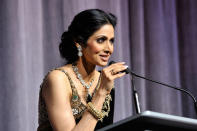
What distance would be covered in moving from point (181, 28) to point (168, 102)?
0.61 m

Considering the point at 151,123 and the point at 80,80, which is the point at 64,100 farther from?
the point at 151,123

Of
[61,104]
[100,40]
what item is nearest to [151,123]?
[61,104]

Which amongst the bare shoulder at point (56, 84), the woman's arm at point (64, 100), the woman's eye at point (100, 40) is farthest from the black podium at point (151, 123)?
the woman's eye at point (100, 40)

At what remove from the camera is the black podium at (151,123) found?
0.77 m

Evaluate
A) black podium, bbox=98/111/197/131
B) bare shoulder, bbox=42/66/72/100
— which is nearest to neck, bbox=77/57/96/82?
bare shoulder, bbox=42/66/72/100

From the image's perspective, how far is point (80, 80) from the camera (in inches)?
63.2

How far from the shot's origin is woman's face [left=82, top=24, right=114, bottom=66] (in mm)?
1509

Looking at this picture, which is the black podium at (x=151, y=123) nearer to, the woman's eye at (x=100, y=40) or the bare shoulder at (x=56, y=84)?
the bare shoulder at (x=56, y=84)

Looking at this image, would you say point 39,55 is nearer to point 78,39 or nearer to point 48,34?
point 48,34

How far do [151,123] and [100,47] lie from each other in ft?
2.51

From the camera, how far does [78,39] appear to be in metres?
1.58

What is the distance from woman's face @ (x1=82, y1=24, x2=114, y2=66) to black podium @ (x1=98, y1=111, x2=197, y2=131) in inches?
28.6

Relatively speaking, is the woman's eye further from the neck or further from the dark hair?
the neck

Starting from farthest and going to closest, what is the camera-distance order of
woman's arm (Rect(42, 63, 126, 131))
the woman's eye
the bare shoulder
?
the woman's eye → the bare shoulder → woman's arm (Rect(42, 63, 126, 131))
